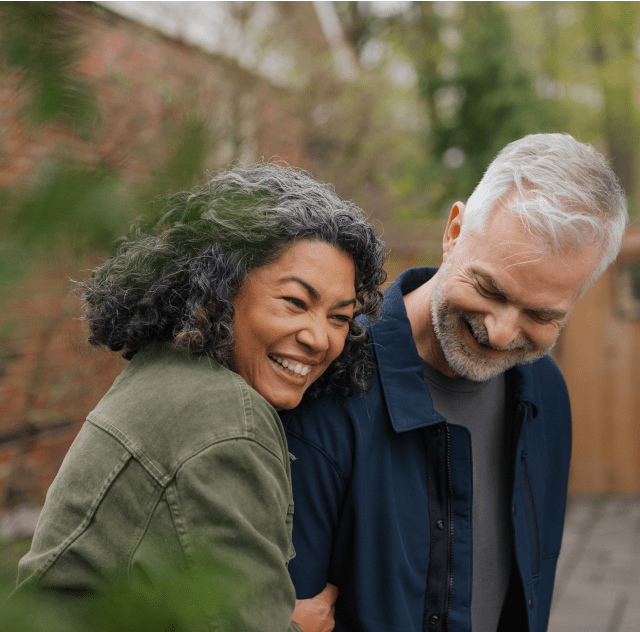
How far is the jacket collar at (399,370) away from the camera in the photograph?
1.64 m

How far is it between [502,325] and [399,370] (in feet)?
0.99

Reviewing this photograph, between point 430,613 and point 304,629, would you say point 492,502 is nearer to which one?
point 430,613

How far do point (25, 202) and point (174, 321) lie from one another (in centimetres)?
110

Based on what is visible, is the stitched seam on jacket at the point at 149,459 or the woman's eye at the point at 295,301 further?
the woman's eye at the point at 295,301

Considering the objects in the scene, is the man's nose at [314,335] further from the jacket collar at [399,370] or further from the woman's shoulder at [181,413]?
the jacket collar at [399,370]

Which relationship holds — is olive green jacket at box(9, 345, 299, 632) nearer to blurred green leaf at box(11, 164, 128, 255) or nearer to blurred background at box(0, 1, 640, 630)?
blurred background at box(0, 1, 640, 630)

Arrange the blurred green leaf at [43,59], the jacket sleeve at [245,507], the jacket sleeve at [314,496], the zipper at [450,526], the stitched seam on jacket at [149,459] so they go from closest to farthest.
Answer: the blurred green leaf at [43,59] < the jacket sleeve at [245,507] < the stitched seam on jacket at [149,459] < the jacket sleeve at [314,496] < the zipper at [450,526]

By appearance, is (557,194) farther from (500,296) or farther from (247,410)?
(247,410)

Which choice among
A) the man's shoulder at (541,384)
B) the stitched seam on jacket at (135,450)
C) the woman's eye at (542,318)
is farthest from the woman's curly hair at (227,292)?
the man's shoulder at (541,384)

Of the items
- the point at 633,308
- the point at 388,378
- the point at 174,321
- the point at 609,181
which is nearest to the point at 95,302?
the point at 174,321

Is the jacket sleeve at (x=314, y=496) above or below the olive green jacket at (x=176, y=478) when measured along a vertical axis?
below

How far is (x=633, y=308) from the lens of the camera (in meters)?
6.62

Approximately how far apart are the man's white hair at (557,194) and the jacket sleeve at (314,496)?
2.40ft

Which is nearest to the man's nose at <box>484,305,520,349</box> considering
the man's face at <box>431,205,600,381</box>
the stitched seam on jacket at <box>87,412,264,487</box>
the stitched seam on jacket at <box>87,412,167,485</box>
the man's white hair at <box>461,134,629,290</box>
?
the man's face at <box>431,205,600,381</box>
